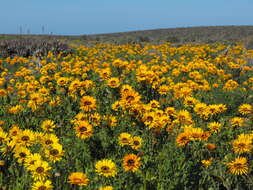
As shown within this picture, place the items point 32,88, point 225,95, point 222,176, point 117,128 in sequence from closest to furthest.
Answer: point 222,176 → point 117,128 → point 32,88 → point 225,95

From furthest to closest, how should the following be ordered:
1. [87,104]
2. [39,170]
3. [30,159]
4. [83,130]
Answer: [87,104] → [83,130] → [30,159] → [39,170]

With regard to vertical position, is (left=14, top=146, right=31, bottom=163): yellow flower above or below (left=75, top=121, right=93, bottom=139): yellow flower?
below

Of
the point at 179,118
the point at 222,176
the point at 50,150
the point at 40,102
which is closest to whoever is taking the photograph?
the point at 50,150

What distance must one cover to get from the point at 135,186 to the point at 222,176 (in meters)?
1.05

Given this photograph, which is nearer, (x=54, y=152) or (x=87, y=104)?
(x=54, y=152)

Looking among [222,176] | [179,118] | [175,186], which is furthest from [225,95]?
[175,186]

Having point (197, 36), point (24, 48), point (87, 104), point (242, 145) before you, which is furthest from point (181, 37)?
point (242, 145)

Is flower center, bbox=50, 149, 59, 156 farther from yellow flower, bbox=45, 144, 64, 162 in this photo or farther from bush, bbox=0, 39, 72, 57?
bush, bbox=0, 39, 72, 57

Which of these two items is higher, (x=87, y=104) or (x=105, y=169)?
(x=87, y=104)

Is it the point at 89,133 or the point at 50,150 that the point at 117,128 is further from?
the point at 50,150

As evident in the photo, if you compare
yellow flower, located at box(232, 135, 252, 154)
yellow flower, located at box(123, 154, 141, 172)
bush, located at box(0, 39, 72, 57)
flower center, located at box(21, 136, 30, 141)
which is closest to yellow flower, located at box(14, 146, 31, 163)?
flower center, located at box(21, 136, 30, 141)

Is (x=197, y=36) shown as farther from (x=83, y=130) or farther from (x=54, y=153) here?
(x=54, y=153)

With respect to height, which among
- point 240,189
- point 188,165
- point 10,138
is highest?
point 10,138

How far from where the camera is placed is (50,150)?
2830mm
